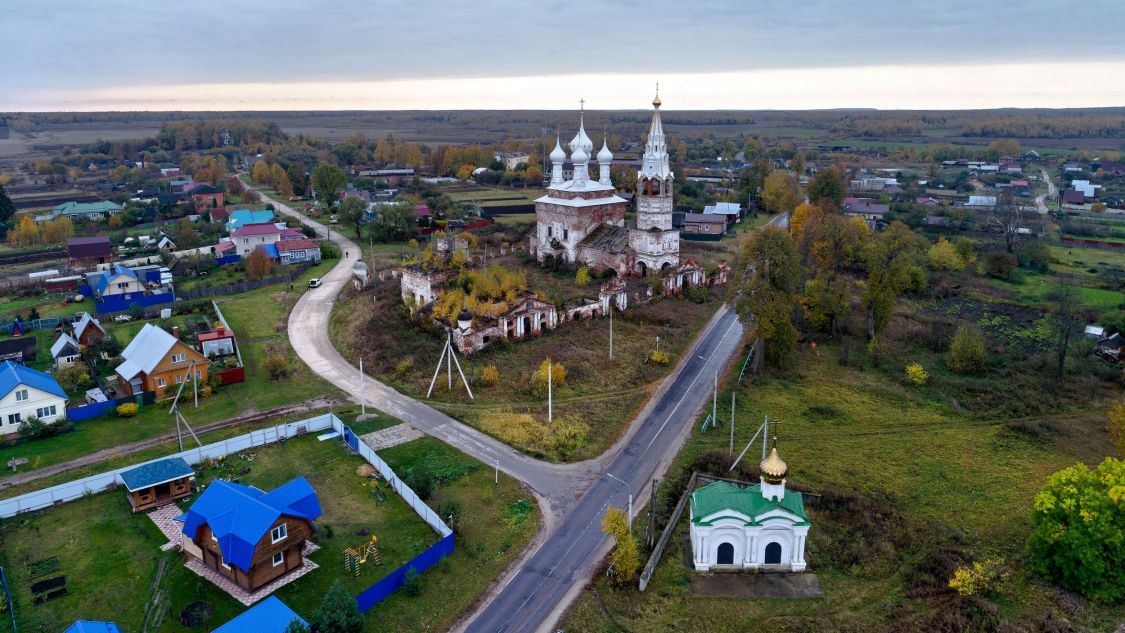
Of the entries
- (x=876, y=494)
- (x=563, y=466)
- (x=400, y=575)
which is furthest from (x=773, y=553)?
(x=400, y=575)

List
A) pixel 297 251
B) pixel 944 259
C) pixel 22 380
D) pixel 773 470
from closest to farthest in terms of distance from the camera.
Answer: pixel 773 470
pixel 22 380
pixel 944 259
pixel 297 251

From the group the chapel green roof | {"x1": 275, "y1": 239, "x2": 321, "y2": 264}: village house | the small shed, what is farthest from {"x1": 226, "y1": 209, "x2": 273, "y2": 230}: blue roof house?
the chapel green roof

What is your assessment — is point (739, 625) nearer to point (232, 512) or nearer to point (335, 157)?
point (232, 512)

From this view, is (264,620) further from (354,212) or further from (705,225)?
(705,225)

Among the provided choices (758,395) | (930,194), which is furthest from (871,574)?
(930,194)

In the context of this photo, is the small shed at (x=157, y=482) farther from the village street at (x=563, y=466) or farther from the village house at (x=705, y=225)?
the village house at (x=705, y=225)

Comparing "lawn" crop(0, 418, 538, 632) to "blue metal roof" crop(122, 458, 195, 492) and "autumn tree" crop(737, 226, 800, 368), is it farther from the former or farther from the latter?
"autumn tree" crop(737, 226, 800, 368)
